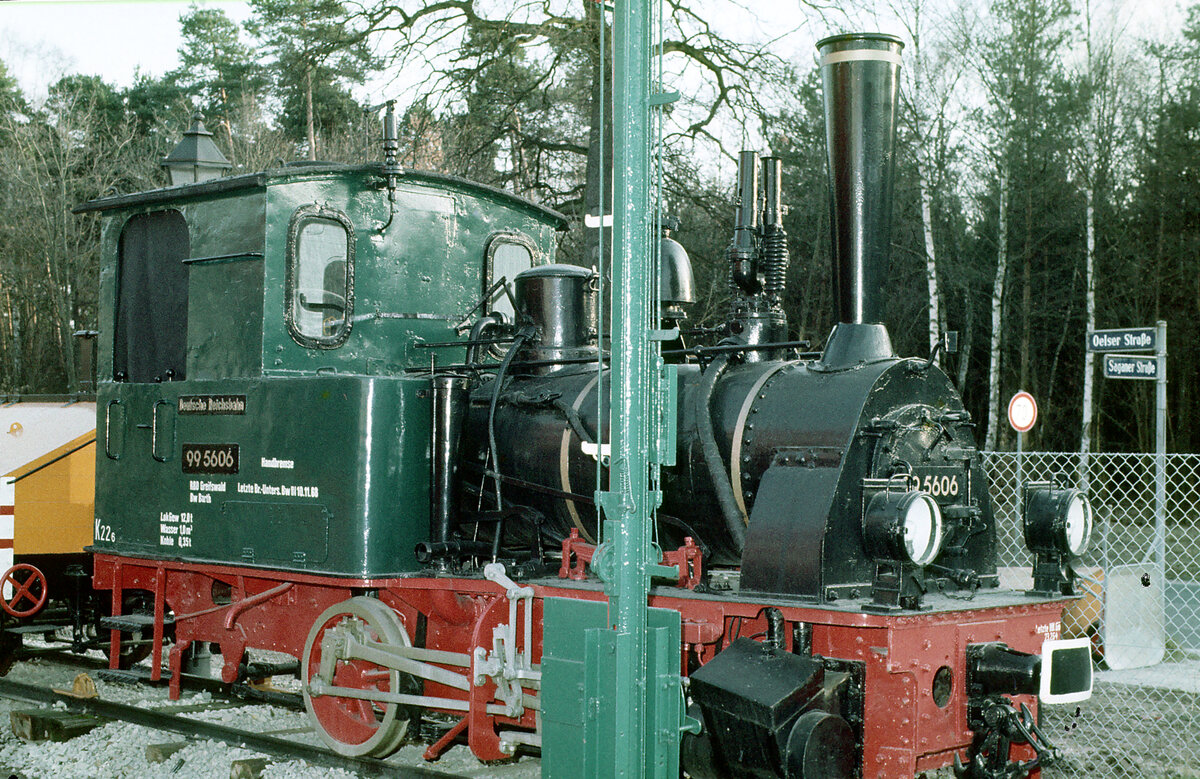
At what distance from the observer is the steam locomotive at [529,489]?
13.3 feet

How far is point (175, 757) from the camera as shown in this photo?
5.78m

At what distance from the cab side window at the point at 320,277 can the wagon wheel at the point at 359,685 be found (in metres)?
1.39

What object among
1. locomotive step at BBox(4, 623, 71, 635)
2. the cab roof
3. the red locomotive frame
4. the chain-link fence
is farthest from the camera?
locomotive step at BBox(4, 623, 71, 635)

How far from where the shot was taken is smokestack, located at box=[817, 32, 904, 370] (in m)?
4.55

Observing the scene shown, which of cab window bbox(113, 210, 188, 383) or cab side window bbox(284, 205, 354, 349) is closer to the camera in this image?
cab side window bbox(284, 205, 354, 349)

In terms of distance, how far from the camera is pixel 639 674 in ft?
11.0

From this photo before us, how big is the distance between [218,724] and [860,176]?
4335mm

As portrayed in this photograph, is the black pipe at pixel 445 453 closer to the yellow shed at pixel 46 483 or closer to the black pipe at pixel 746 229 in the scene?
the black pipe at pixel 746 229

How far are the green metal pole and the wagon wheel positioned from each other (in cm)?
231

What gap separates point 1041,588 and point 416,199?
372 cm

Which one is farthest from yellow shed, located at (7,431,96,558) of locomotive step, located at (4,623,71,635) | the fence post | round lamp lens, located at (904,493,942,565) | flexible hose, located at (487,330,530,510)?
the fence post

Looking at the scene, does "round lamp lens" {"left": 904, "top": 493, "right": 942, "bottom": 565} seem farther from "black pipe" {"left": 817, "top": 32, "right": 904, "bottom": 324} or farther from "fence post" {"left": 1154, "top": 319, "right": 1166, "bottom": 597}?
"fence post" {"left": 1154, "top": 319, "right": 1166, "bottom": 597}

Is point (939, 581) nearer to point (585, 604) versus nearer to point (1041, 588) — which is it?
point (1041, 588)

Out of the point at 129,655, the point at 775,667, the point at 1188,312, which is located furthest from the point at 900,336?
the point at 775,667
